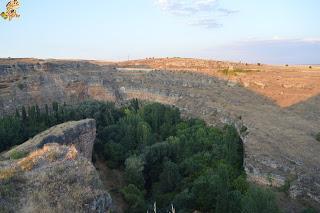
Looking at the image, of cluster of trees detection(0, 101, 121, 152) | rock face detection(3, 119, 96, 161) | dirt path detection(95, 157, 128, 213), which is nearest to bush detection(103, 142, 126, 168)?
dirt path detection(95, 157, 128, 213)

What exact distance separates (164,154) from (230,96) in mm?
15505

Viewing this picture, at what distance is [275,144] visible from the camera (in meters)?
28.7

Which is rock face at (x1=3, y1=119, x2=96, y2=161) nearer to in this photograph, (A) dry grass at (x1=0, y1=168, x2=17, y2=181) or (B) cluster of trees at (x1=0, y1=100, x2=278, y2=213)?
(B) cluster of trees at (x1=0, y1=100, x2=278, y2=213)

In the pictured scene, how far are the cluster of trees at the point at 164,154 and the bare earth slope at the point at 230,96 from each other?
1784 millimetres

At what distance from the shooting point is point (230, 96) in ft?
148

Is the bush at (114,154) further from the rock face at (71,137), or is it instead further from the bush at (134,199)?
the bush at (134,199)

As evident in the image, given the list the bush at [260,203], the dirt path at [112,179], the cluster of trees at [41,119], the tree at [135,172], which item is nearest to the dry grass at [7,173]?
the bush at [260,203]

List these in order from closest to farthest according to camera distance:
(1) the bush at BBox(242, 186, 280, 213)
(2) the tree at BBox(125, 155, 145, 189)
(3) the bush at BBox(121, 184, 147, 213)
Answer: (1) the bush at BBox(242, 186, 280, 213) < (3) the bush at BBox(121, 184, 147, 213) < (2) the tree at BBox(125, 155, 145, 189)

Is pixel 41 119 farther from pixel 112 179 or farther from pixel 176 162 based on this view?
pixel 176 162

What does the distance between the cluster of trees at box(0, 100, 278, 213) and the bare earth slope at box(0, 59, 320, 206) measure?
178 cm

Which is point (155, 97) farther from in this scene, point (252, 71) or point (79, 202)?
point (79, 202)

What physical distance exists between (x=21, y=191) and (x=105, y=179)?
19.3 metres

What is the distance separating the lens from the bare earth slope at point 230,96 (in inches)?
1065

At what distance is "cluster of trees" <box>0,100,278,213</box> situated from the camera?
2284cm
